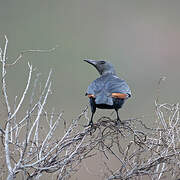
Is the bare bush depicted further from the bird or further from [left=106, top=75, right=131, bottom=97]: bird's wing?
[left=106, top=75, right=131, bottom=97]: bird's wing

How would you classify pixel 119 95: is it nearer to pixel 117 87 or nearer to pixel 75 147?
pixel 117 87

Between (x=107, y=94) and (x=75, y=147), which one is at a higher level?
(x=107, y=94)

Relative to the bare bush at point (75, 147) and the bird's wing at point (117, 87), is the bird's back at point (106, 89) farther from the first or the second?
the bare bush at point (75, 147)

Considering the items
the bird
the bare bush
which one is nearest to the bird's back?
the bird

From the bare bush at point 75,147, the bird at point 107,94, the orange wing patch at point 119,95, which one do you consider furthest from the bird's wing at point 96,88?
the bare bush at point 75,147

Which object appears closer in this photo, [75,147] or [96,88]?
[75,147]

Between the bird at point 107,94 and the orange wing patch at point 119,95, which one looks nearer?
the bird at point 107,94

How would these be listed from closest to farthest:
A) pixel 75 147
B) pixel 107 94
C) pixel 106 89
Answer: pixel 75 147
pixel 107 94
pixel 106 89

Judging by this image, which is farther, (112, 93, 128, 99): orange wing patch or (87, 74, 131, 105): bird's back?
(112, 93, 128, 99): orange wing patch

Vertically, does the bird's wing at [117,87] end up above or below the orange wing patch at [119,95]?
above

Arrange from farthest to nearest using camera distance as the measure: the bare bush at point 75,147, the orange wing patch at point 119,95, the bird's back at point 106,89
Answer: the orange wing patch at point 119,95 < the bird's back at point 106,89 < the bare bush at point 75,147

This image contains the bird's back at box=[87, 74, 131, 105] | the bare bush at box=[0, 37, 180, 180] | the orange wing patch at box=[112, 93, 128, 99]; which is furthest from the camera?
the orange wing patch at box=[112, 93, 128, 99]

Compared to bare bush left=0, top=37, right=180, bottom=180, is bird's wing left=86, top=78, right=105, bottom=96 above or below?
above

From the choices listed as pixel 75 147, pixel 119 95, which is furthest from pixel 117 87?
pixel 75 147
